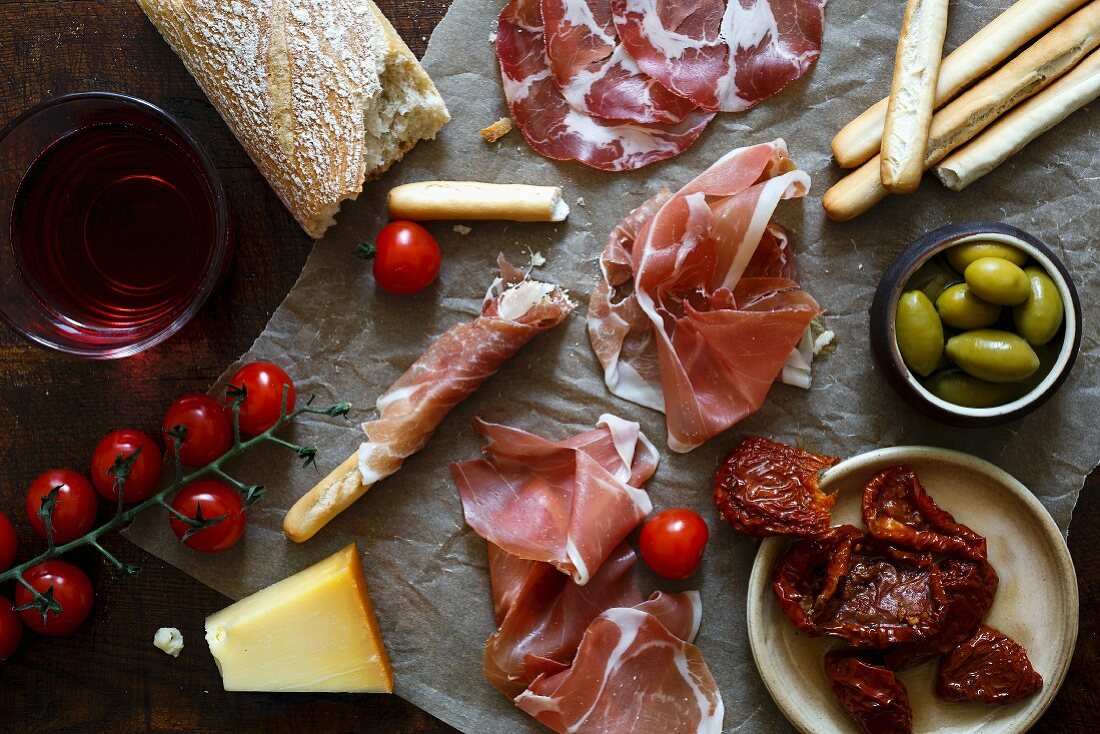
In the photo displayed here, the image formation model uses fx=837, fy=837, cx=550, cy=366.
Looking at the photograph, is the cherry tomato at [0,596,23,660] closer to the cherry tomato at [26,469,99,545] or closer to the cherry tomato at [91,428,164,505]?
the cherry tomato at [26,469,99,545]

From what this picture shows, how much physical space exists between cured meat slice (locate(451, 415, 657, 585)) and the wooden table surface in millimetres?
482

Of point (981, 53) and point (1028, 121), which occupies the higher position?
point (981, 53)

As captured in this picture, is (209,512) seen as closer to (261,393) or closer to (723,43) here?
(261,393)

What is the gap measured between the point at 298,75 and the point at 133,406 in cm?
84

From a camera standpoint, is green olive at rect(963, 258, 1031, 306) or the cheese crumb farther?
the cheese crumb

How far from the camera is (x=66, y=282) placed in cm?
171

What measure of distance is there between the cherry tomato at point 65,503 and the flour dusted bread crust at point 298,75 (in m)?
0.76

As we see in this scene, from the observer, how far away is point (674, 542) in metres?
1.76

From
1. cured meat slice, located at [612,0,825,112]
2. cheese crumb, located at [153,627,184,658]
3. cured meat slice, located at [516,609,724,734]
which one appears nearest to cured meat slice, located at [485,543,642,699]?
cured meat slice, located at [516,609,724,734]

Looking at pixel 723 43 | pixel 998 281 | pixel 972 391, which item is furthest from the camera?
pixel 723 43

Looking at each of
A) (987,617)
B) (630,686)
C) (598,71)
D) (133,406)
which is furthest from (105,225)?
(987,617)

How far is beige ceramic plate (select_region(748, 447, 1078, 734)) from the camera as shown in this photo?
172 centimetres

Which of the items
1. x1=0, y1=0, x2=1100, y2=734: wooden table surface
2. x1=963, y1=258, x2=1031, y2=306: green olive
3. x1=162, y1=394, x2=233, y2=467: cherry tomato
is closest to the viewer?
x1=963, y1=258, x2=1031, y2=306: green olive

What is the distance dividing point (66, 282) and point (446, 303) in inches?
30.5
